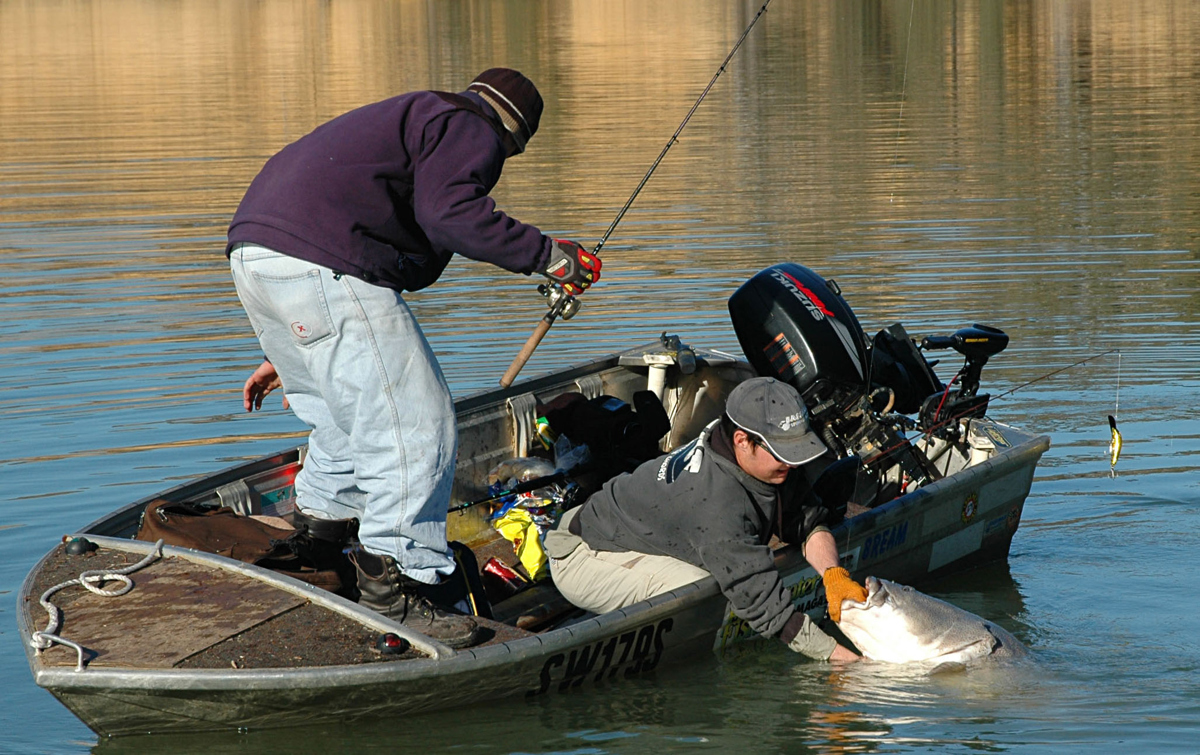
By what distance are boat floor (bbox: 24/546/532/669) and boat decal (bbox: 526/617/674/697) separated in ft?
0.71

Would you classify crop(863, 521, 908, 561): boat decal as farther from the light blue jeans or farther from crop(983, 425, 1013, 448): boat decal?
the light blue jeans

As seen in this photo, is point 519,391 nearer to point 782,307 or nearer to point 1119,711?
point 782,307

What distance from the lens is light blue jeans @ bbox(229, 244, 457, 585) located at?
15.7ft

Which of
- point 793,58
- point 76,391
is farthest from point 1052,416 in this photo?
point 793,58

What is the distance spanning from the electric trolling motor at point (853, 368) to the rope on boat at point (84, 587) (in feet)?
9.68

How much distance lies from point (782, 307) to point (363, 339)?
2679 millimetres

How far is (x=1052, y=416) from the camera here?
29.5 feet

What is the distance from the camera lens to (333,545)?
17.9 ft

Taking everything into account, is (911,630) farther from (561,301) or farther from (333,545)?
(333,545)

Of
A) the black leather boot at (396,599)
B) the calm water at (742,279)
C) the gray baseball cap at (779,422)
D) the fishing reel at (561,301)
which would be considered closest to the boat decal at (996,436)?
the calm water at (742,279)

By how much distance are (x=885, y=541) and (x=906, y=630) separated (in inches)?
37.3

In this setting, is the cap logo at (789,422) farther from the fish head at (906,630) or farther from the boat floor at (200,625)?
the boat floor at (200,625)

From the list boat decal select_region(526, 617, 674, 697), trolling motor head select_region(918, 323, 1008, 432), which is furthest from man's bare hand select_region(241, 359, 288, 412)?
trolling motor head select_region(918, 323, 1008, 432)

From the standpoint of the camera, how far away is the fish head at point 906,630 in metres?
5.35
